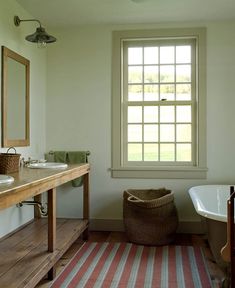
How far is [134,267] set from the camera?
115 inches

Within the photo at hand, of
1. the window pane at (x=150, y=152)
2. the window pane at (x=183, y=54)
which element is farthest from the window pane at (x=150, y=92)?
the window pane at (x=150, y=152)

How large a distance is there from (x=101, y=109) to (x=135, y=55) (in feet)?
2.51

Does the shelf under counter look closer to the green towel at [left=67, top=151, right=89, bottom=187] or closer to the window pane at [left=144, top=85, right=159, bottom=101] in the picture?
the green towel at [left=67, top=151, right=89, bottom=187]

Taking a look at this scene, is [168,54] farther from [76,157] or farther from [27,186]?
[27,186]

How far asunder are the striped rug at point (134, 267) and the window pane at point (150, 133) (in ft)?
4.13

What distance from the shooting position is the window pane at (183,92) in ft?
13.4

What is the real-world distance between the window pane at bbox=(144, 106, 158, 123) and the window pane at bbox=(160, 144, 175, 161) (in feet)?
1.08

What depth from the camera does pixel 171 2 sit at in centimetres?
341

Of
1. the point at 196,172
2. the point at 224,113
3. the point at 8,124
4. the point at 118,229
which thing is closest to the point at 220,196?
the point at 196,172

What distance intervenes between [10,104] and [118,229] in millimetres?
1888

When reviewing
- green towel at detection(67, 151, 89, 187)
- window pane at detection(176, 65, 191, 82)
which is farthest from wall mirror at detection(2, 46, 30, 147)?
window pane at detection(176, 65, 191, 82)

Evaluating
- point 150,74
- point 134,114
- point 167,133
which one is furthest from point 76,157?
point 150,74

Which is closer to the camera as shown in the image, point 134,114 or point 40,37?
point 40,37

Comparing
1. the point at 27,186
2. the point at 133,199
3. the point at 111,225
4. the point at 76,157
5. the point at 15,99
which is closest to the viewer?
the point at 27,186
